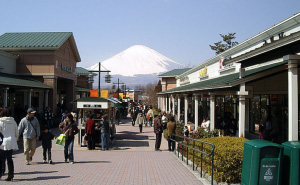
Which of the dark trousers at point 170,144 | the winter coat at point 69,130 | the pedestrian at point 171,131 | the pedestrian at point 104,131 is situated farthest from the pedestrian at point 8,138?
the dark trousers at point 170,144

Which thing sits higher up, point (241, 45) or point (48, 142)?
point (241, 45)

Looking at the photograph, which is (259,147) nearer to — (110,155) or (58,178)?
(58,178)

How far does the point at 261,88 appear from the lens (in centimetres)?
1447

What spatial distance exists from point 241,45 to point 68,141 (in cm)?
1165

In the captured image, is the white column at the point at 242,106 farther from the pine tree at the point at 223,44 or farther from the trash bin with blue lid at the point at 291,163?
the pine tree at the point at 223,44

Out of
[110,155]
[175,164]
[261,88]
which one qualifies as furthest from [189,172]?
[261,88]

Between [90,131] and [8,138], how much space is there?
648 centimetres

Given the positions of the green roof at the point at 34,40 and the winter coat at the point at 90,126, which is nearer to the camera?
the winter coat at the point at 90,126

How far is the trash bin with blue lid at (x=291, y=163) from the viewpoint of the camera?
234 inches

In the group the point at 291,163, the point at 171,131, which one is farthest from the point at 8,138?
the point at 171,131

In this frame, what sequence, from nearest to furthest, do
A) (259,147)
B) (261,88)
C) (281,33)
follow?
(259,147)
(281,33)
(261,88)

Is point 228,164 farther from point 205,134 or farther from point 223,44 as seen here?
point 223,44

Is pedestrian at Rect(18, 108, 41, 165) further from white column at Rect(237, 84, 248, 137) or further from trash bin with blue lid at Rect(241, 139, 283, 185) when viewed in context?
white column at Rect(237, 84, 248, 137)

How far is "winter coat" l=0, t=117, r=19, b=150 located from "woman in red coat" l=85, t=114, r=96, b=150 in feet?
19.6
